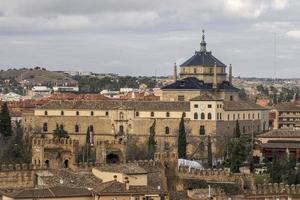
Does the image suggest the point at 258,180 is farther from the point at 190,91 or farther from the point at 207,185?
the point at 190,91

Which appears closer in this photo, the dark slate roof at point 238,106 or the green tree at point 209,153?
the green tree at point 209,153

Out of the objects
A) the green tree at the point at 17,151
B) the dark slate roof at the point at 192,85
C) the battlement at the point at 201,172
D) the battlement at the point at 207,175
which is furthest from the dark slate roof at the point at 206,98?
the battlement at the point at 207,175

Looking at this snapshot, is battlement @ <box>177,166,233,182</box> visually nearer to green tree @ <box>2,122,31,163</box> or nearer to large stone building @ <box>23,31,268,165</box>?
green tree @ <box>2,122,31,163</box>

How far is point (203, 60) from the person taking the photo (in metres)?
100

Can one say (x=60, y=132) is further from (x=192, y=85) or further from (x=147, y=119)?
(x=192, y=85)

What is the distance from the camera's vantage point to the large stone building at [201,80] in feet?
311

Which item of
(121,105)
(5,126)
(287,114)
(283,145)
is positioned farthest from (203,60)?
(283,145)

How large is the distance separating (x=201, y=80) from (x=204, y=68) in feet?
5.60

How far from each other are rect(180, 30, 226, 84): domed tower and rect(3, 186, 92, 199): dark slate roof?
53416 mm

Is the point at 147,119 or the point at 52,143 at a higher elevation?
the point at 52,143

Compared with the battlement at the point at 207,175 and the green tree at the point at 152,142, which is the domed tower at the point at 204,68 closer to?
the green tree at the point at 152,142

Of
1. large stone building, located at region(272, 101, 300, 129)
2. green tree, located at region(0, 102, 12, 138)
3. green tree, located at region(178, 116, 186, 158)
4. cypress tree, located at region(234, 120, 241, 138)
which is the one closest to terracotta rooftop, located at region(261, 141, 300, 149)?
green tree, located at region(178, 116, 186, 158)

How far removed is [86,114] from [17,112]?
19.4m

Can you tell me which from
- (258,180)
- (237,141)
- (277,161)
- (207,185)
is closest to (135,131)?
(237,141)
